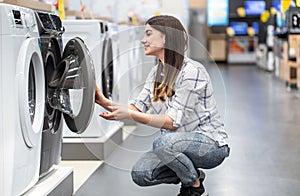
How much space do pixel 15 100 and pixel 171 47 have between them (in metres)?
0.82

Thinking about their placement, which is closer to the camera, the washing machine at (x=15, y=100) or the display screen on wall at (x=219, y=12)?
the washing machine at (x=15, y=100)

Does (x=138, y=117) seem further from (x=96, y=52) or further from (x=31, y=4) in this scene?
(x=96, y=52)

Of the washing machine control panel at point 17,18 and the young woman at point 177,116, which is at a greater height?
the washing machine control panel at point 17,18

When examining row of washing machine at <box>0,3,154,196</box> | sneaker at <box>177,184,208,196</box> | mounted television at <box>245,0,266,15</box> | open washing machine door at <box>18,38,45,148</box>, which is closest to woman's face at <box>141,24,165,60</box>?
row of washing machine at <box>0,3,154,196</box>

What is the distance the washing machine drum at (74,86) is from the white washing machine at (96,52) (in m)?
0.89

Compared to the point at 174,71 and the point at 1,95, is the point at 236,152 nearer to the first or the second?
the point at 174,71

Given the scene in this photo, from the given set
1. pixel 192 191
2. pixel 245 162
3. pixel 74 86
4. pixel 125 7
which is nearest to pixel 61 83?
pixel 74 86

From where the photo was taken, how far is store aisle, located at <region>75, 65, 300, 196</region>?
2.98 m

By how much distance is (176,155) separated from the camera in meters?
2.45

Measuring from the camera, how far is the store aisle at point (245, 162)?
2.98 metres

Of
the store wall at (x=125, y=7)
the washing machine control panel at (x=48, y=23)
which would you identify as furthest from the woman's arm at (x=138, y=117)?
the store wall at (x=125, y=7)

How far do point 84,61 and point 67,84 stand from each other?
151mm

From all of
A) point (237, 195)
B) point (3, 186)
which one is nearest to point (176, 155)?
point (237, 195)

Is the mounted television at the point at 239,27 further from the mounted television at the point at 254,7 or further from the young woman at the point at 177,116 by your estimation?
the young woman at the point at 177,116
